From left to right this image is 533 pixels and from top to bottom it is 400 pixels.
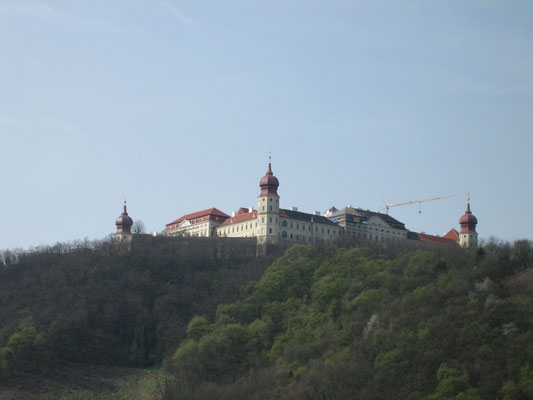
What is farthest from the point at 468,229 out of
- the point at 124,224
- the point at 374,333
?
the point at 374,333

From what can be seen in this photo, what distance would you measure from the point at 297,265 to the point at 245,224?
23.4 m

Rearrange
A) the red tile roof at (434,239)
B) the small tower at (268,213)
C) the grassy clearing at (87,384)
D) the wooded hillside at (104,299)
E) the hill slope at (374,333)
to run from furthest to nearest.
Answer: the red tile roof at (434,239)
the small tower at (268,213)
the wooded hillside at (104,299)
the grassy clearing at (87,384)
the hill slope at (374,333)

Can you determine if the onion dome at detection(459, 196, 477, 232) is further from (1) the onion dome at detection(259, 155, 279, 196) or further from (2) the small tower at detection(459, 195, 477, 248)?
(1) the onion dome at detection(259, 155, 279, 196)

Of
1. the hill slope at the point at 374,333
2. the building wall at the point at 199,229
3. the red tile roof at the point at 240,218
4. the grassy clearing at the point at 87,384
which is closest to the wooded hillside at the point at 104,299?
the grassy clearing at the point at 87,384

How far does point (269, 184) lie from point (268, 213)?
4349mm

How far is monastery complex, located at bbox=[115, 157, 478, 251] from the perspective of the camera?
481 feet

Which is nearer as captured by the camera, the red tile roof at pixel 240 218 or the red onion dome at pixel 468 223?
the red tile roof at pixel 240 218

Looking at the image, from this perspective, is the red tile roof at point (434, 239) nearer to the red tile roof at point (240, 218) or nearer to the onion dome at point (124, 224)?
the red tile roof at point (240, 218)

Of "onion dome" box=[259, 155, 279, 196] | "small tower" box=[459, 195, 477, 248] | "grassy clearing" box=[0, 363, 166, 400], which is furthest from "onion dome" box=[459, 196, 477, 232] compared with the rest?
"grassy clearing" box=[0, 363, 166, 400]

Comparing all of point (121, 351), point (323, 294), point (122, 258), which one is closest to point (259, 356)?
point (323, 294)

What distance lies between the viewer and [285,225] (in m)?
148

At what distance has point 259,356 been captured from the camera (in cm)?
10812

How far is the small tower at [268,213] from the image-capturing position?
145025 millimetres

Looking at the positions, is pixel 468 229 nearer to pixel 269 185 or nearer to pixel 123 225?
pixel 269 185
